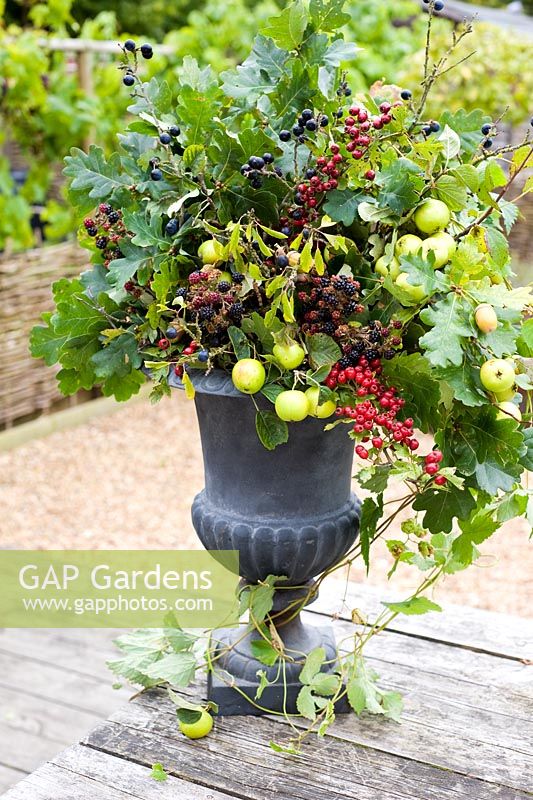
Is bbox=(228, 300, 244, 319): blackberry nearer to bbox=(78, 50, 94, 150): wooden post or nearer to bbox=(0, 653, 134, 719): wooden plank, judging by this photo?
bbox=(0, 653, 134, 719): wooden plank

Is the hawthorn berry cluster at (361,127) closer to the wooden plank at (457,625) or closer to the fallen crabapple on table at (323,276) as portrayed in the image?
the fallen crabapple on table at (323,276)

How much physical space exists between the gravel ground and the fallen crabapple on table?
6.63 feet

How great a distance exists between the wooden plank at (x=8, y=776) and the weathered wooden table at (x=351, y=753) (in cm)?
98

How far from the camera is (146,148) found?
1216 millimetres

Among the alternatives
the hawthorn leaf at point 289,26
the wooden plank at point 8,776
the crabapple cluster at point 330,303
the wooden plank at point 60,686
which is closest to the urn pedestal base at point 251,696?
the crabapple cluster at point 330,303

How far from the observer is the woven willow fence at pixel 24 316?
12.6ft

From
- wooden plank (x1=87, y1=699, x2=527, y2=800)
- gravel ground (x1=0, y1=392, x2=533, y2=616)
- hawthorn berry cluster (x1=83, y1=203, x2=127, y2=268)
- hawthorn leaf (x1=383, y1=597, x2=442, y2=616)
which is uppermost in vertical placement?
hawthorn berry cluster (x1=83, y1=203, x2=127, y2=268)

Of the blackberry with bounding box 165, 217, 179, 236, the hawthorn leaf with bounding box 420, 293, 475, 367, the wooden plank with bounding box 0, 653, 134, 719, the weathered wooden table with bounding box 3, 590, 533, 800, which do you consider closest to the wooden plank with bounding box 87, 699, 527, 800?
the weathered wooden table with bounding box 3, 590, 533, 800

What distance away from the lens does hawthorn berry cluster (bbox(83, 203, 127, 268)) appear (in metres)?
1.16

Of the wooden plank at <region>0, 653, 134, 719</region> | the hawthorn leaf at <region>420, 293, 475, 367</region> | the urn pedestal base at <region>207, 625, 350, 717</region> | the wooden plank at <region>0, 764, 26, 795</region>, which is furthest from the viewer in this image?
the wooden plank at <region>0, 653, 134, 719</region>

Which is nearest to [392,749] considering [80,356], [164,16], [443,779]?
[443,779]

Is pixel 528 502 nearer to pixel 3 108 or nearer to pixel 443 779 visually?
pixel 443 779

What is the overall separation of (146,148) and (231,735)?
2.51ft

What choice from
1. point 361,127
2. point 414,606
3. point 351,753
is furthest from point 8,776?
point 361,127
